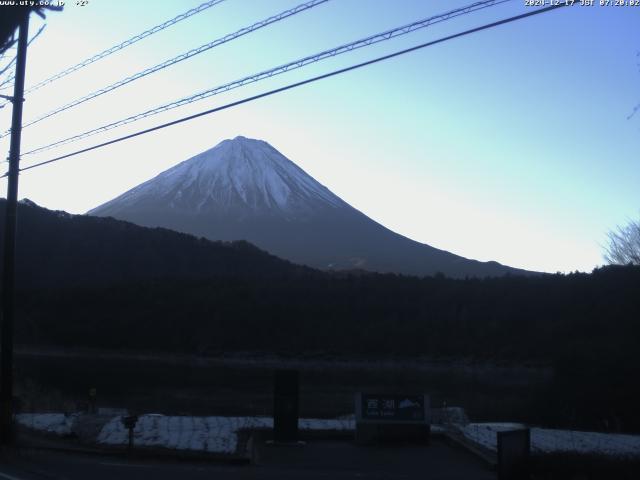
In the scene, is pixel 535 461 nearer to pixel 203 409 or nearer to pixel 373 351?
pixel 203 409

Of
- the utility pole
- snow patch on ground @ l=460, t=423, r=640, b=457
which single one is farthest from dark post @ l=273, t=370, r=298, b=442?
the utility pole

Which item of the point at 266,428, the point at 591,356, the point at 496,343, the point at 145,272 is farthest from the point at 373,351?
the point at 266,428

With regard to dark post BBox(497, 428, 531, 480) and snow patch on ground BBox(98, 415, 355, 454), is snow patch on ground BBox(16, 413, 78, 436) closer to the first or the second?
snow patch on ground BBox(98, 415, 355, 454)

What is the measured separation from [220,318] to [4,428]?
5967 cm

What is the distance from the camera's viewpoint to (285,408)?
58.1ft

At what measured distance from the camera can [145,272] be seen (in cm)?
8050

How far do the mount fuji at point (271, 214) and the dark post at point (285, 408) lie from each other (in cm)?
9205

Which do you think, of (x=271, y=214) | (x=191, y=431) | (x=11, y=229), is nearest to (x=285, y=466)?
(x=191, y=431)

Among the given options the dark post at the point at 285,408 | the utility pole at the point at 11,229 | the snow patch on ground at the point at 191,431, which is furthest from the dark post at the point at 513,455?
the utility pole at the point at 11,229

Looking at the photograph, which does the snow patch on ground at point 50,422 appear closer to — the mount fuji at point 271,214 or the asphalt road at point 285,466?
the asphalt road at point 285,466

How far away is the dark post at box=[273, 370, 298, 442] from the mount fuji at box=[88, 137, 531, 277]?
92.0 m

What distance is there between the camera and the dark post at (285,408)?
17.7m

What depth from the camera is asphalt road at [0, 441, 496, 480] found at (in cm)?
1373

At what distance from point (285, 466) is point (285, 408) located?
232 centimetres
